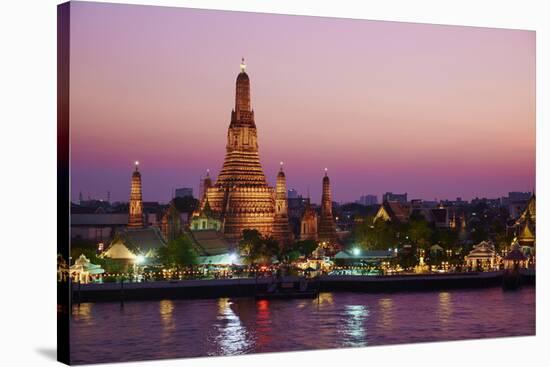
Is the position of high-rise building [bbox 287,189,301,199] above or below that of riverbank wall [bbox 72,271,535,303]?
above

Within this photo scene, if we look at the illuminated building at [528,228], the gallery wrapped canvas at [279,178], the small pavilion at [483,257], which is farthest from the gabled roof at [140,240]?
the illuminated building at [528,228]

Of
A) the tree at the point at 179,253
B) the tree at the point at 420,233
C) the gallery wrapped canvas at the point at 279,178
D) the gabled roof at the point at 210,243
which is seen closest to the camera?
the gallery wrapped canvas at the point at 279,178

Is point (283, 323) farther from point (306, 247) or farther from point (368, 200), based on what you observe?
point (306, 247)

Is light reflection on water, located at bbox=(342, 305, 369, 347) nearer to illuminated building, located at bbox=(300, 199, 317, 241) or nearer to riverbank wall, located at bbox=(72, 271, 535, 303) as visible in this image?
riverbank wall, located at bbox=(72, 271, 535, 303)

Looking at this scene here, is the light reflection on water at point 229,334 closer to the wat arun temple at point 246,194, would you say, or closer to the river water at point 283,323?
the river water at point 283,323

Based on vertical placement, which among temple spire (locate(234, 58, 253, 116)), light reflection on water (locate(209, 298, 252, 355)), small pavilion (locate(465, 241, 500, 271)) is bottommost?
light reflection on water (locate(209, 298, 252, 355))

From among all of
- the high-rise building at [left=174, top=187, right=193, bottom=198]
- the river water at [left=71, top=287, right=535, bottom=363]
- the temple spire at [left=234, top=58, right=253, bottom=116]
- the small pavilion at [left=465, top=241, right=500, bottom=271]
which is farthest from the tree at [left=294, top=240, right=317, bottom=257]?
the temple spire at [left=234, top=58, right=253, bottom=116]

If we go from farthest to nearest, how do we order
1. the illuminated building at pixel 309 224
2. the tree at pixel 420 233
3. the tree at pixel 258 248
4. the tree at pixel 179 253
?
1. the tree at pixel 420 233
2. the tree at pixel 179 253
3. the tree at pixel 258 248
4. the illuminated building at pixel 309 224
